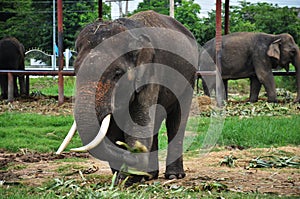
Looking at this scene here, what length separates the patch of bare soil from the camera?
7051mm

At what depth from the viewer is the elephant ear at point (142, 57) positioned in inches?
252

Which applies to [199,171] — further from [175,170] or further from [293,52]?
[293,52]

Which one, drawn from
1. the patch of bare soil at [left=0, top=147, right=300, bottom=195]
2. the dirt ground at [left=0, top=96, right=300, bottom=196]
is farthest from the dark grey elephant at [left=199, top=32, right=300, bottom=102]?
the patch of bare soil at [left=0, top=147, right=300, bottom=195]

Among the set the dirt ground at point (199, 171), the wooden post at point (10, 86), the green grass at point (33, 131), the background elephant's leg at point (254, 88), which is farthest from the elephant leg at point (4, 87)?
the dirt ground at point (199, 171)

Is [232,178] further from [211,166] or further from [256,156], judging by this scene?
[256,156]

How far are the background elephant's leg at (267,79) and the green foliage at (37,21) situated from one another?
19378 millimetres

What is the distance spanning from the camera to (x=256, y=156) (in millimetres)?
9516

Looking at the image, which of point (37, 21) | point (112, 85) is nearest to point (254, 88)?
point (112, 85)

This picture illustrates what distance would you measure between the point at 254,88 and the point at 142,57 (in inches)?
504

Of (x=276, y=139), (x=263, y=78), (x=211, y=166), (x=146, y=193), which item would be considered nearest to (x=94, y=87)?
(x=146, y=193)

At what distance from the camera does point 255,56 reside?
63.4ft

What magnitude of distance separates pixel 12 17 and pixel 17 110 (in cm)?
2564

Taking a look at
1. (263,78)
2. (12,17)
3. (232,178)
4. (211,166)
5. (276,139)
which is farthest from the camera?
(12,17)

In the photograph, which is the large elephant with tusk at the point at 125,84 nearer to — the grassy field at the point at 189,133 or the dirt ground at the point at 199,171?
the grassy field at the point at 189,133
